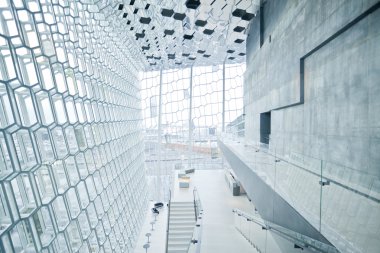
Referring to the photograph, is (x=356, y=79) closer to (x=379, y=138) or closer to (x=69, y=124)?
(x=379, y=138)

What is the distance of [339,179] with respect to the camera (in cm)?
280

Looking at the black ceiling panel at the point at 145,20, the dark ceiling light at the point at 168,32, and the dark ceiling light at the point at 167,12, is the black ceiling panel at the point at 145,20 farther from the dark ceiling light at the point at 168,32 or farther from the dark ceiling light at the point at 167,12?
the dark ceiling light at the point at 168,32

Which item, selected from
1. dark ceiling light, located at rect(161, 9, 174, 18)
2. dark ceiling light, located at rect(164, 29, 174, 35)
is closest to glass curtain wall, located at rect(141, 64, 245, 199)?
dark ceiling light, located at rect(164, 29, 174, 35)

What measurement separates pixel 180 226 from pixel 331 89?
9.30 meters

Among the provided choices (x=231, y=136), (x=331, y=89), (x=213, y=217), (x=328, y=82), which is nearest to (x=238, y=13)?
(x=231, y=136)

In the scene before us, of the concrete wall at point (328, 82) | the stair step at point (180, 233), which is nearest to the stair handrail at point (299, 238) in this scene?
the concrete wall at point (328, 82)

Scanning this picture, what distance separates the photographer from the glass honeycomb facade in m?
4.30

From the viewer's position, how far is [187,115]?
21469 millimetres

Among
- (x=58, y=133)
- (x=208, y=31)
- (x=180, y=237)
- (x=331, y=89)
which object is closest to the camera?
(x=331, y=89)

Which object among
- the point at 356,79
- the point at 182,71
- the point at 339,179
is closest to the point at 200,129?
the point at 182,71

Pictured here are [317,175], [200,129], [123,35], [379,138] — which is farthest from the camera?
[200,129]

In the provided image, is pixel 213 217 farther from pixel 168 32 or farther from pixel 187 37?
pixel 168 32

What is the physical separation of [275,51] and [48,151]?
7535 mm

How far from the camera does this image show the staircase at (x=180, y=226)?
10555 mm
